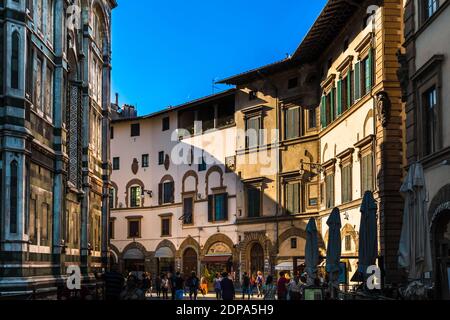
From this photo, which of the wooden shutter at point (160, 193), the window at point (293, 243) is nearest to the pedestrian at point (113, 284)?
the window at point (293, 243)

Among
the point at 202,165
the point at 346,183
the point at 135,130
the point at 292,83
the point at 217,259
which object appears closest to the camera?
the point at 346,183

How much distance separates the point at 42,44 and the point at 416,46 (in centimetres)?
1078

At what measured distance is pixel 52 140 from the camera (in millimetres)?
24438

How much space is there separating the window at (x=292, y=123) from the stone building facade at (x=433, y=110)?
65.7 ft

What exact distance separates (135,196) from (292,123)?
1929 cm

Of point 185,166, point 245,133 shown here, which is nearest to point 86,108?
point 245,133

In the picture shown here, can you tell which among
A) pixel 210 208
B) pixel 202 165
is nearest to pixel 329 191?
pixel 210 208

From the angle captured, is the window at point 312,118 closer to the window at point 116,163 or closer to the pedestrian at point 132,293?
the window at point 116,163

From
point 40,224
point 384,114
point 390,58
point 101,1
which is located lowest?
point 40,224

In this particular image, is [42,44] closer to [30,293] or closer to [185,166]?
[30,293]

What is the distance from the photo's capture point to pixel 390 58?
2834 cm

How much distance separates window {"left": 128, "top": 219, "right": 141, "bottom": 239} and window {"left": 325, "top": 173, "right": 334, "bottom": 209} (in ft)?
75.8

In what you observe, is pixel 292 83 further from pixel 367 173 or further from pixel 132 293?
pixel 132 293

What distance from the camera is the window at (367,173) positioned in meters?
30.0
